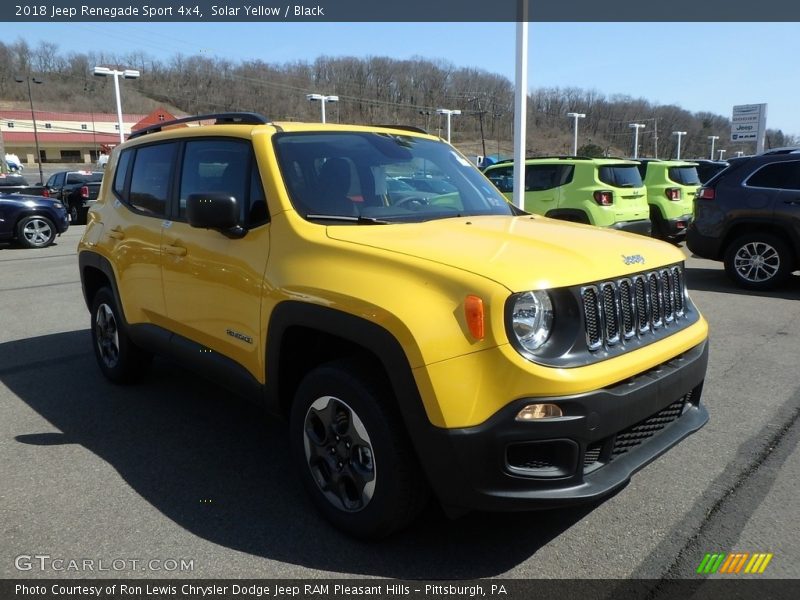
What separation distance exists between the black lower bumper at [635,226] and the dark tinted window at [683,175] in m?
2.33

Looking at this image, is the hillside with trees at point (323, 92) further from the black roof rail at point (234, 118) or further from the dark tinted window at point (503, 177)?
the black roof rail at point (234, 118)

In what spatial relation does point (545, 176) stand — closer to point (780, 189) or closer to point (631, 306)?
point (780, 189)

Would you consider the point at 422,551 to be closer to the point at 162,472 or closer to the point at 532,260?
the point at 532,260

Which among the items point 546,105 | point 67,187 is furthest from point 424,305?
point 546,105

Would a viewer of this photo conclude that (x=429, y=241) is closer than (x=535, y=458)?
No

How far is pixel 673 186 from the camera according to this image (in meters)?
13.1

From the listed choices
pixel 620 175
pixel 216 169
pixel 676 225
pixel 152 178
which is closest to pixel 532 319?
pixel 216 169

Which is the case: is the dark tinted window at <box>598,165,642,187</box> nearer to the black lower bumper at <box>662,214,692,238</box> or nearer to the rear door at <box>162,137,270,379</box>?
the black lower bumper at <box>662,214,692,238</box>

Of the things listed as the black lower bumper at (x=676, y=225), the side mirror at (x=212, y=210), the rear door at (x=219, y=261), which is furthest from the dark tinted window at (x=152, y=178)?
the black lower bumper at (x=676, y=225)

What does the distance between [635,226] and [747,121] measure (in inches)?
1588

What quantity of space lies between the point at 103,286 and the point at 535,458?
163 inches

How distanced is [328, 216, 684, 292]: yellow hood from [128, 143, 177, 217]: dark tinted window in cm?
172

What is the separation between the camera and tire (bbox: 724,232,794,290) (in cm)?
859

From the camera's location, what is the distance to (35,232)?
14.4 meters
